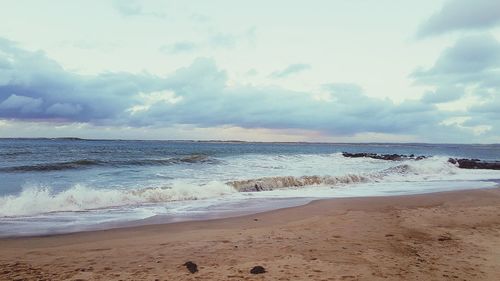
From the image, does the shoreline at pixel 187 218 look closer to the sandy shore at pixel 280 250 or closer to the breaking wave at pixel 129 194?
the sandy shore at pixel 280 250

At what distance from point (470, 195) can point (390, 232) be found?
9.05 m

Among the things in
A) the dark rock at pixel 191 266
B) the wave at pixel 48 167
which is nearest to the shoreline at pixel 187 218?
the dark rock at pixel 191 266

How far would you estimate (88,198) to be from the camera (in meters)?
13.0

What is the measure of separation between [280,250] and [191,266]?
5.25 feet

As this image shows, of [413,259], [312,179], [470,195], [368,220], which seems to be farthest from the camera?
[312,179]

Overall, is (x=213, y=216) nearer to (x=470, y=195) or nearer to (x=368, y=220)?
(x=368, y=220)

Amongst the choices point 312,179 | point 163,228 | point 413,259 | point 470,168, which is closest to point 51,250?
point 163,228

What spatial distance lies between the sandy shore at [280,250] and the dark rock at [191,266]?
9 centimetres

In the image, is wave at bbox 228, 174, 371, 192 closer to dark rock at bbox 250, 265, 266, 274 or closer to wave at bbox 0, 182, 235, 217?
wave at bbox 0, 182, 235, 217

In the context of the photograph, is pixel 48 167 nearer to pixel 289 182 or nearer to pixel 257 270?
pixel 289 182

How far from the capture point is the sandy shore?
544 centimetres

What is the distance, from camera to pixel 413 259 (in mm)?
6090

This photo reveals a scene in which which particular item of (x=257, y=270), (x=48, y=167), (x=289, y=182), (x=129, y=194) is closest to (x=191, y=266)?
(x=257, y=270)

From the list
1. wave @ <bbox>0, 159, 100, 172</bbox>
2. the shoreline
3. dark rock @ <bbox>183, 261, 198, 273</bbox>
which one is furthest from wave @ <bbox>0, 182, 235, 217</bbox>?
wave @ <bbox>0, 159, 100, 172</bbox>
